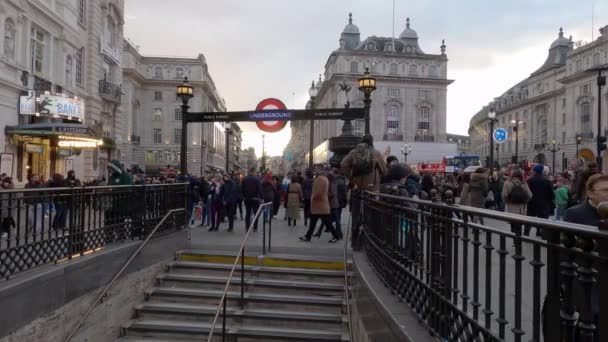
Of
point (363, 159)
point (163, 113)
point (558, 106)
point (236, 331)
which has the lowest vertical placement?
point (236, 331)

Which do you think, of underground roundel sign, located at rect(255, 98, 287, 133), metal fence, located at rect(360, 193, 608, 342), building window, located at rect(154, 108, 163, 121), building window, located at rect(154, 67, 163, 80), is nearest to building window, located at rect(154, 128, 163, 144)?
building window, located at rect(154, 108, 163, 121)

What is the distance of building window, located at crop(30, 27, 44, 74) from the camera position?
23486mm

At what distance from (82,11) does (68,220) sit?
1020 inches

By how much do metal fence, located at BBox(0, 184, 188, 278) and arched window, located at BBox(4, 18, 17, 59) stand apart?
15337 millimetres

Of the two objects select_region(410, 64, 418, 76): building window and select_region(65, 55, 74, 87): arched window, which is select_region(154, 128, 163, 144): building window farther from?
select_region(65, 55, 74, 87): arched window

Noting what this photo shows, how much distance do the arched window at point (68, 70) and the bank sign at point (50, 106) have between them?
5.94 feet

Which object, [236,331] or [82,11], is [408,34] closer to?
[82,11]

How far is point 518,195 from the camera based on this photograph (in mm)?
10742

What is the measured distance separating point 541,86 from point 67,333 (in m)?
102

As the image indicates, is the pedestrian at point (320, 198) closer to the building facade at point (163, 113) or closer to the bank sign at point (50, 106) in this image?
the bank sign at point (50, 106)

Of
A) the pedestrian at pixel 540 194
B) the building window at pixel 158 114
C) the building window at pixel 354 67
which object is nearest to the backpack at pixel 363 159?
the pedestrian at pixel 540 194

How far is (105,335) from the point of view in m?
7.93

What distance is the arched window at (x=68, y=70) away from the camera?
1060 inches

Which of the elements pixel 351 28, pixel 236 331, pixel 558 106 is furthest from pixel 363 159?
pixel 351 28
